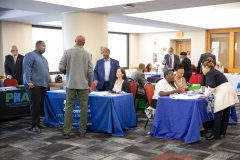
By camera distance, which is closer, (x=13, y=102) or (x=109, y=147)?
(x=109, y=147)

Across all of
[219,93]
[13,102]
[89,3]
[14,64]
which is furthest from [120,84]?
[14,64]

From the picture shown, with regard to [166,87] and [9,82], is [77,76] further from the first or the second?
[9,82]

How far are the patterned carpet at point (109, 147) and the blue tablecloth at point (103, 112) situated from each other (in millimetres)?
138

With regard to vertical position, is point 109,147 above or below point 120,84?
below

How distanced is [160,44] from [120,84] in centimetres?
833

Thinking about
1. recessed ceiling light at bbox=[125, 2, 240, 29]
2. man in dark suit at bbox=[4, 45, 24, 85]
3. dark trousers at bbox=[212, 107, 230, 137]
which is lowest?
dark trousers at bbox=[212, 107, 230, 137]

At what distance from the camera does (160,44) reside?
13.2 m

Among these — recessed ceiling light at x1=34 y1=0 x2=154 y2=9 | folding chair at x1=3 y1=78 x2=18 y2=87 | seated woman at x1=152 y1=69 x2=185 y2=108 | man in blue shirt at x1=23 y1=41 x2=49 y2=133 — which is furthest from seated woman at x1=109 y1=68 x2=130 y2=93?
folding chair at x1=3 y1=78 x2=18 y2=87

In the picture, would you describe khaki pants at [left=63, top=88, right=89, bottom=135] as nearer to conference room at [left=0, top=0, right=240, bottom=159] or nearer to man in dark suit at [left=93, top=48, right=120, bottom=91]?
conference room at [left=0, top=0, right=240, bottom=159]

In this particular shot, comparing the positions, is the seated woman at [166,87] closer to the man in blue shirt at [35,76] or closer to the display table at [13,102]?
the man in blue shirt at [35,76]

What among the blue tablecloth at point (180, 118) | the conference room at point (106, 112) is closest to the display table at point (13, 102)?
the conference room at point (106, 112)

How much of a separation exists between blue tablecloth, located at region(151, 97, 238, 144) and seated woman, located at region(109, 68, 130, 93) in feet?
3.12

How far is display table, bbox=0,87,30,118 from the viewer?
572 cm

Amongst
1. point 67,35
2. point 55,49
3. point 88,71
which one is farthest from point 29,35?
point 88,71
